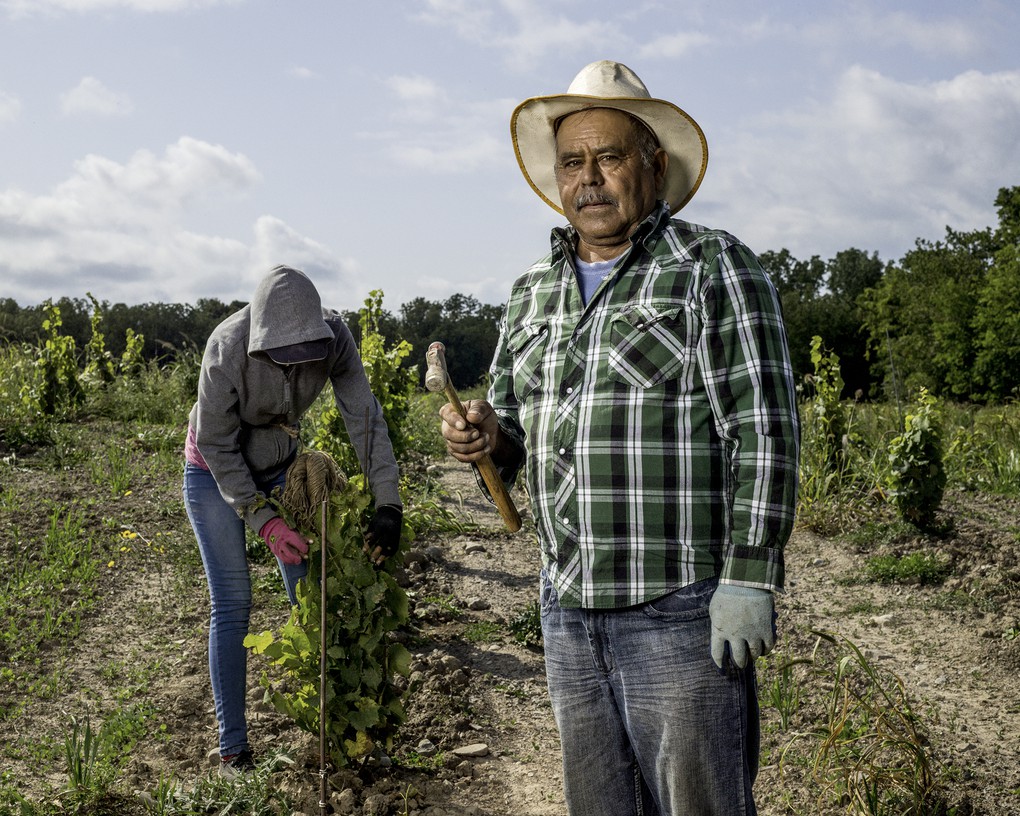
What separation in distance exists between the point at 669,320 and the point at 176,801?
233 cm

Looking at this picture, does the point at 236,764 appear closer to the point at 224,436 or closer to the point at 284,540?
the point at 284,540

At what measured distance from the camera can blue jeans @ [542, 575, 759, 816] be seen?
190cm

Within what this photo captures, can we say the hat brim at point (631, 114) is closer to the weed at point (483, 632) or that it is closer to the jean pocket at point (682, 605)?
the jean pocket at point (682, 605)

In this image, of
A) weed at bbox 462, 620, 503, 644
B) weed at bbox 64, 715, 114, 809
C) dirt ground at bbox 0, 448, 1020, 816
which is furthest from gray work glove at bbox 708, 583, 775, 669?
weed at bbox 462, 620, 503, 644

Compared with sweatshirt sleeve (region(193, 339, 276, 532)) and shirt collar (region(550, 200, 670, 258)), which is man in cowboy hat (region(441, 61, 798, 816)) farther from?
sweatshirt sleeve (region(193, 339, 276, 532))

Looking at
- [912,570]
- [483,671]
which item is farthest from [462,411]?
[912,570]

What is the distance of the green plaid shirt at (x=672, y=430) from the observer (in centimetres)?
186

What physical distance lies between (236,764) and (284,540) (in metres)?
0.80

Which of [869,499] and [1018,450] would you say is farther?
[1018,450]

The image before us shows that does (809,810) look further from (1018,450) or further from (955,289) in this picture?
(955,289)

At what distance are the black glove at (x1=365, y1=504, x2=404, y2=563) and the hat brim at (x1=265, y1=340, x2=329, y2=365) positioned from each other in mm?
586

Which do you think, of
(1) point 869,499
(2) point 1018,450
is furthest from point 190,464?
(2) point 1018,450

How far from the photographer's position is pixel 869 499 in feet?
25.0

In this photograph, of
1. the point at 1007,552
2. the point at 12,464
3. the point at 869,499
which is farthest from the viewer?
the point at 12,464
